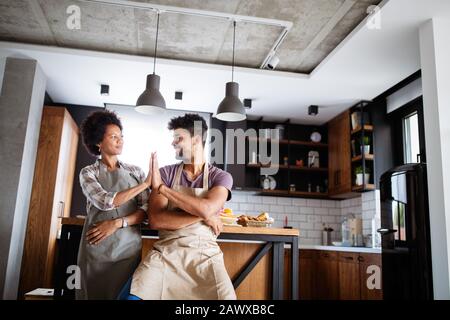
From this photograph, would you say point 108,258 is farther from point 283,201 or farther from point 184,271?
point 283,201

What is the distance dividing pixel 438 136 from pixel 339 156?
262cm

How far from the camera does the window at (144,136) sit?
600 centimetres

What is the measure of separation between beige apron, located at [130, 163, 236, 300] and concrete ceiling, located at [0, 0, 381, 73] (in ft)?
7.13

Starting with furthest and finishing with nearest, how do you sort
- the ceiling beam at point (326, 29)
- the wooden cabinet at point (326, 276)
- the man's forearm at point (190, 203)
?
the wooden cabinet at point (326, 276) → the ceiling beam at point (326, 29) → the man's forearm at point (190, 203)

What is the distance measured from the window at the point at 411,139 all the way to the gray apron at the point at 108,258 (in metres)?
3.58

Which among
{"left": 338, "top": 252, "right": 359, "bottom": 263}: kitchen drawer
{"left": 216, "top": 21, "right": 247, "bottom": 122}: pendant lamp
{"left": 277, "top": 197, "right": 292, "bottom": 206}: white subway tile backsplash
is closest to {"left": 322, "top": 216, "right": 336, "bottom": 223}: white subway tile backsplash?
{"left": 277, "top": 197, "right": 292, "bottom": 206}: white subway tile backsplash

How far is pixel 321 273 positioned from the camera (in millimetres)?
5391

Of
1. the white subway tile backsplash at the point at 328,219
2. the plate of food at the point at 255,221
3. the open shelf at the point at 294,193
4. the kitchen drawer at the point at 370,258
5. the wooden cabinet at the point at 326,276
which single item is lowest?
the wooden cabinet at the point at 326,276

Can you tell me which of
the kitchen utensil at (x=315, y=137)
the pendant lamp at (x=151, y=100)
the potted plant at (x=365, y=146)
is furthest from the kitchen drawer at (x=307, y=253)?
the pendant lamp at (x=151, y=100)

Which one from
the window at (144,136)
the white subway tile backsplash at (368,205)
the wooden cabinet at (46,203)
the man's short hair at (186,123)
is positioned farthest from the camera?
the window at (144,136)

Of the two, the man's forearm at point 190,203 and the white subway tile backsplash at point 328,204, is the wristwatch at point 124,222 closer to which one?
the man's forearm at point 190,203

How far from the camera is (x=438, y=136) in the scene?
128 inches

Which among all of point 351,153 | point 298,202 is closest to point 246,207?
point 298,202
